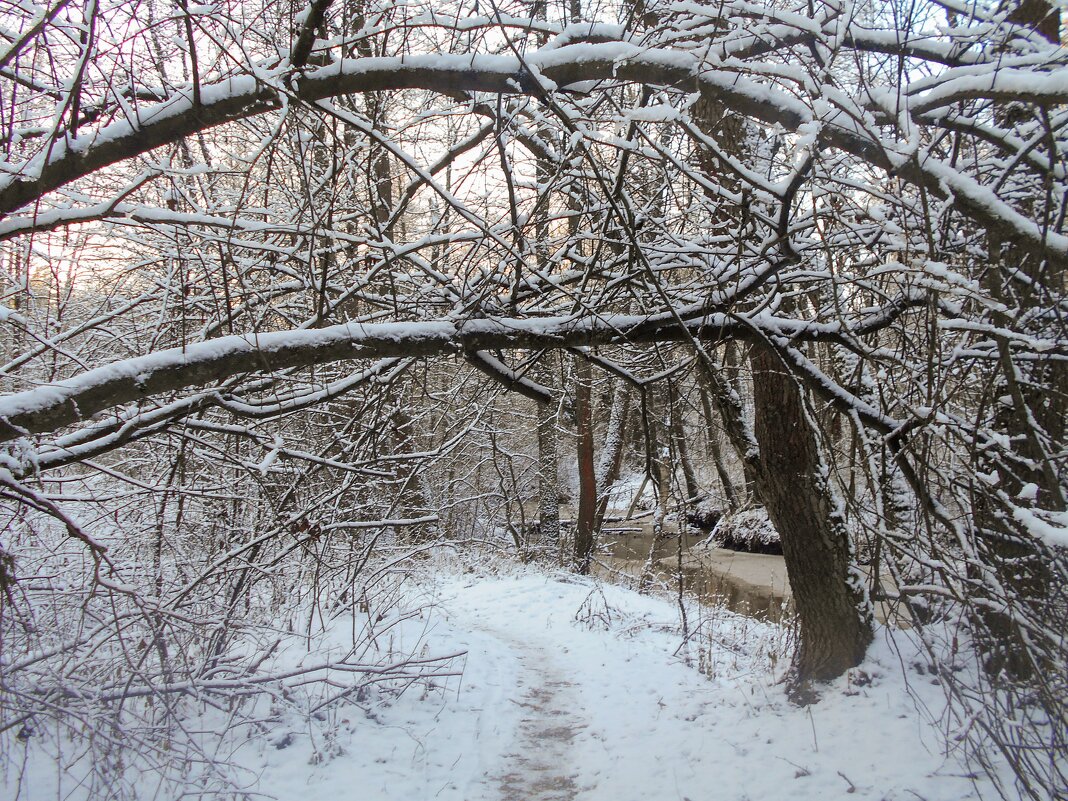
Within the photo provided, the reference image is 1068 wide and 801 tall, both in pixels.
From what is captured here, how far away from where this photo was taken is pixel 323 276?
9.07 feet

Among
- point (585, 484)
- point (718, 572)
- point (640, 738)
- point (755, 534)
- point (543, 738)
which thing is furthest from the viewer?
point (755, 534)

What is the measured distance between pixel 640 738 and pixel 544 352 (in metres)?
3.20

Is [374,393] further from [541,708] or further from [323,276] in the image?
[541,708]

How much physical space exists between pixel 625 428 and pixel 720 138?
11.3 metres

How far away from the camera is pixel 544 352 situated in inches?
145

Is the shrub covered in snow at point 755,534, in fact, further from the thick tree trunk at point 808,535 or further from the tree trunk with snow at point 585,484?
the thick tree trunk at point 808,535

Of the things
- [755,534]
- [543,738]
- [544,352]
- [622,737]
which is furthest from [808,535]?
[755,534]

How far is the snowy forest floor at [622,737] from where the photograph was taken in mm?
4074

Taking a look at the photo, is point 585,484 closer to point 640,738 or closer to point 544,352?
point 640,738

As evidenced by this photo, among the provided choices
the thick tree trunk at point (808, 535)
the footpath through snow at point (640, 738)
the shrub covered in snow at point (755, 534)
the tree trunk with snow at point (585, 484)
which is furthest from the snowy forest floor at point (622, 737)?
the shrub covered in snow at point (755, 534)

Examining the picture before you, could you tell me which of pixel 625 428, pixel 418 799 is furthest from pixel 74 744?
pixel 625 428

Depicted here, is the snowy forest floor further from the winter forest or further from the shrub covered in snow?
the shrub covered in snow

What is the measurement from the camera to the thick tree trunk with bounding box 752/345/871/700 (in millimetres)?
4980

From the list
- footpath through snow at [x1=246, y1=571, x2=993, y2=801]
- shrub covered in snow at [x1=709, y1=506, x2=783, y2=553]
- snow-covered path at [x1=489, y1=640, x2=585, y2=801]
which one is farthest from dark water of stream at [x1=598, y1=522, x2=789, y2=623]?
snow-covered path at [x1=489, y1=640, x2=585, y2=801]
